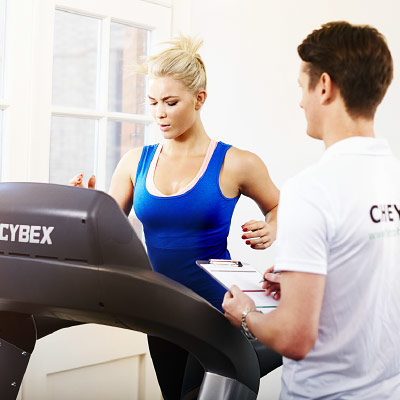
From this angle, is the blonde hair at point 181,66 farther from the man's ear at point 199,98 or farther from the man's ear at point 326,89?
the man's ear at point 326,89

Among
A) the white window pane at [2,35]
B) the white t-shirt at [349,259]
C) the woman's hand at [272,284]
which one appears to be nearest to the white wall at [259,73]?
the white window pane at [2,35]

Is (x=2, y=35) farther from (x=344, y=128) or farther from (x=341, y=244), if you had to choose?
(x=341, y=244)

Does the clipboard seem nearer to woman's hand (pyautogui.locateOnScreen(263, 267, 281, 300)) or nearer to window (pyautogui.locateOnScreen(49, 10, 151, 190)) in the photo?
woman's hand (pyautogui.locateOnScreen(263, 267, 281, 300))

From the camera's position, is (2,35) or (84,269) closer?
(84,269)

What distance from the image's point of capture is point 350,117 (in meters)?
1.12

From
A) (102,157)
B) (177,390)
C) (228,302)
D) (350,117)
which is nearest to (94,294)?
(228,302)

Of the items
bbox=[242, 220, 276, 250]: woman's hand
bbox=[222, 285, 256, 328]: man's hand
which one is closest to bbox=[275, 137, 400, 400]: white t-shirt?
bbox=[222, 285, 256, 328]: man's hand

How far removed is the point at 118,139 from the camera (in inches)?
116

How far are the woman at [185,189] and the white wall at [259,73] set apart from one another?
100 centimetres

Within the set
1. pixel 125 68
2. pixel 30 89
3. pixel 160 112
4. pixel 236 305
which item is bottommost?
pixel 236 305

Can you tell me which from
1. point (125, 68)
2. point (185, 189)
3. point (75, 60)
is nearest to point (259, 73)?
point (125, 68)

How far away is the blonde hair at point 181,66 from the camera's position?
182cm

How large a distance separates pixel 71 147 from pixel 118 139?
27cm

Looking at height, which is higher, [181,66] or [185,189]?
[181,66]
